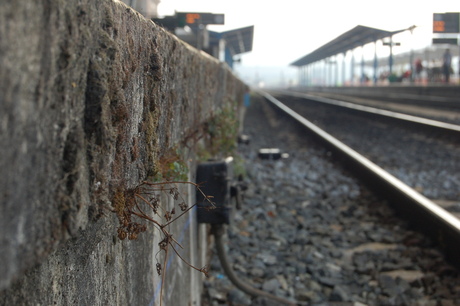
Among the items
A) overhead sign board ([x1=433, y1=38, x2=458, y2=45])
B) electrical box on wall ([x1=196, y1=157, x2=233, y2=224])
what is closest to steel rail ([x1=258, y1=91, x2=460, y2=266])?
electrical box on wall ([x1=196, y1=157, x2=233, y2=224])

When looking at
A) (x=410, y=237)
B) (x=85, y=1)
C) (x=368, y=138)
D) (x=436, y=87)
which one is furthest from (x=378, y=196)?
(x=436, y=87)

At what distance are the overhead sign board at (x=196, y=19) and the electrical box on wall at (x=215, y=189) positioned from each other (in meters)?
4.92

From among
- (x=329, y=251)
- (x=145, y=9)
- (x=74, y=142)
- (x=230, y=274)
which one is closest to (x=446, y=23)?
(x=329, y=251)

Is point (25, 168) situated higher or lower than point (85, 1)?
lower

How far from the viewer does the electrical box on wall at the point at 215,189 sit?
10.7 feet

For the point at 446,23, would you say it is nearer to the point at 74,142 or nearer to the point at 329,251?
the point at 329,251

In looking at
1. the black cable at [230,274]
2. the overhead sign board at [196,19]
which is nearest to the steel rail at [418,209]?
the black cable at [230,274]

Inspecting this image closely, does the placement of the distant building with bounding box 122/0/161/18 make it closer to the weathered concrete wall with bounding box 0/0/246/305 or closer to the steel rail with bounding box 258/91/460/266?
the weathered concrete wall with bounding box 0/0/246/305

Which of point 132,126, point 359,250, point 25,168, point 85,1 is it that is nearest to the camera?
point 25,168

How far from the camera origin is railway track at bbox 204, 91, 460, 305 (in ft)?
11.6

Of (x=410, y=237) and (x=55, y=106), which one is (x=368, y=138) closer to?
(x=410, y=237)

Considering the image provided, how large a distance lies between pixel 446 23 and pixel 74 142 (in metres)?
32.9

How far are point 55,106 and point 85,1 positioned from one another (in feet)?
0.77

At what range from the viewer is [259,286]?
3.68 m
